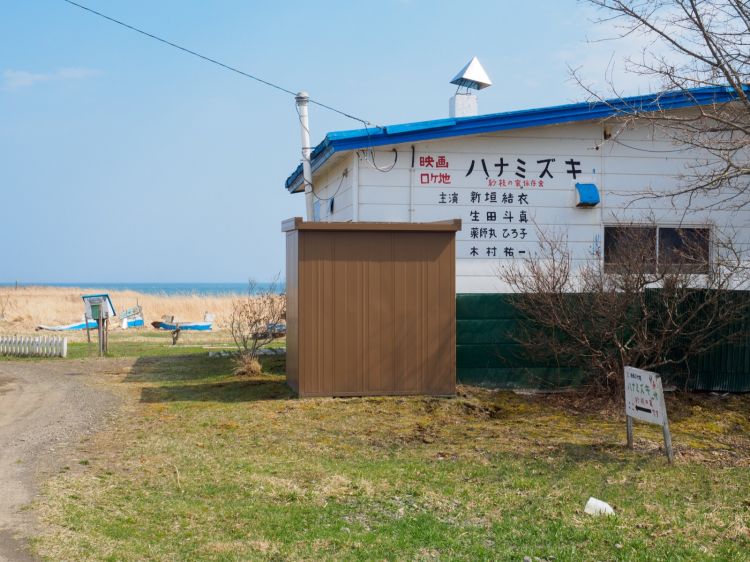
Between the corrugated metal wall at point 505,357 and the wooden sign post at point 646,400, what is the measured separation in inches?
161

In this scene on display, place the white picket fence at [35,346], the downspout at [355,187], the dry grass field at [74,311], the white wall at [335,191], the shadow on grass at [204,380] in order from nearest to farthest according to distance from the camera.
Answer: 1. the shadow on grass at [204,380]
2. the downspout at [355,187]
3. the white wall at [335,191]
4. the white picket fence at [35,346]
5. the dry grass field at [74,311]

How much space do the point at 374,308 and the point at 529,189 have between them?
11.5ft

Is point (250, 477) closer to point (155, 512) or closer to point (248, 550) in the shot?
point (155, 512)

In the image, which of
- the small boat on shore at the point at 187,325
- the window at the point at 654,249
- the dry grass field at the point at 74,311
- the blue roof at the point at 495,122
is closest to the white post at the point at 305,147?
the blue roof at the point at 495,122

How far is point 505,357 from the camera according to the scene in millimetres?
13242

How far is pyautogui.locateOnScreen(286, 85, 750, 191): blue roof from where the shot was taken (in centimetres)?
1328

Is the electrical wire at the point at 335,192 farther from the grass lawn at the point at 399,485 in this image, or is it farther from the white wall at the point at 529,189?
the grass lawn at the point at 399,485

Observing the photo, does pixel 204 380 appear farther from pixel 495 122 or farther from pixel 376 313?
pixel 495 122

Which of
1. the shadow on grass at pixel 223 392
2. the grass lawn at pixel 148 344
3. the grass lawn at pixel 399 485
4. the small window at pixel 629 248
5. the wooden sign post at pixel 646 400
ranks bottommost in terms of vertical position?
the grass lawn at pixel 148 344

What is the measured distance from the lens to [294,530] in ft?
21.1

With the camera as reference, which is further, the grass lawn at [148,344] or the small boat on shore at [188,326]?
the small boat on shore at [188,326]

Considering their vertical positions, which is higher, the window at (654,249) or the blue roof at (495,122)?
the blue roof at (495,122)

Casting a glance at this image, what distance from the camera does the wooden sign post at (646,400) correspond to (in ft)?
27.8

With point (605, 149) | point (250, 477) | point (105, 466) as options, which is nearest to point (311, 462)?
point (250, 477)
